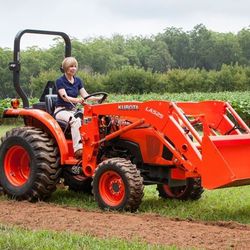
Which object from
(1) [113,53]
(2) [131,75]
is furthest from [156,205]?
(1) [113,53]

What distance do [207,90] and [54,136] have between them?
53202 millimetres

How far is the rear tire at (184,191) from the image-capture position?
352 inches

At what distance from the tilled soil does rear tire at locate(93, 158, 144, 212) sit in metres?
0.19

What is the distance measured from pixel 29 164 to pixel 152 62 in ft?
300

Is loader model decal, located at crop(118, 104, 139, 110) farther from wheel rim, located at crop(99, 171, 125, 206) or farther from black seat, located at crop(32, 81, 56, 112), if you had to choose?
black seat, located at crop(32, 81, 56, 112)

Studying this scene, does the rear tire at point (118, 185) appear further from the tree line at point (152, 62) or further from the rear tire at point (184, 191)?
the tree line at point (152, 62)

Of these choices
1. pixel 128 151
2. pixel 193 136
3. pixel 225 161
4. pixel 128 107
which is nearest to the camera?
pixel 225 161

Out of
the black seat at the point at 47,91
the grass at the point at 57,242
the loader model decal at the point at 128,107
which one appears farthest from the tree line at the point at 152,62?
the grass at the point at 57,242

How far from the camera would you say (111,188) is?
8.15 metres

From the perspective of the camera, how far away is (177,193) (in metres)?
9.16

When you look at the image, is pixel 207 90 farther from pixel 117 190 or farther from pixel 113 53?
pixel 117 190

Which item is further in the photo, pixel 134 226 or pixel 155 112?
pixel 155 112

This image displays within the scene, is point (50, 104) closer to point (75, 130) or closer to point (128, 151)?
point (75, 130)

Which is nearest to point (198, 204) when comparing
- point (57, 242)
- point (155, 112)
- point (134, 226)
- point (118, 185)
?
point (118, 185)
